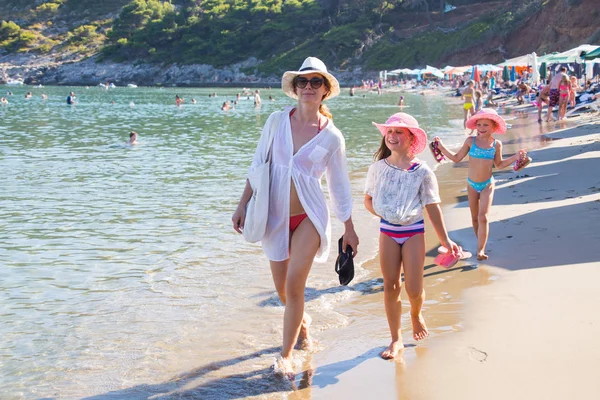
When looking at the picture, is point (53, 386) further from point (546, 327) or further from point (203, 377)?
point (546, 327)

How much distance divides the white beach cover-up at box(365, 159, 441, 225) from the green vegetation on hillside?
80.4 m

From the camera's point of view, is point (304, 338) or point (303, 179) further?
point (304, 338)

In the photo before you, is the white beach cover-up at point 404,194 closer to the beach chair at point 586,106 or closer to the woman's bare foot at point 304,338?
the woman's bare foot at point 304,338

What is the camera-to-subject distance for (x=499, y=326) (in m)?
4.91

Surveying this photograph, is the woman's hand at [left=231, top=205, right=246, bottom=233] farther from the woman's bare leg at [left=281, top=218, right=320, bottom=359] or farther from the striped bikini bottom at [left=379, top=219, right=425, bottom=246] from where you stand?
the striped bikini bottom at [left=379, top=219, right=425, bottom=246]

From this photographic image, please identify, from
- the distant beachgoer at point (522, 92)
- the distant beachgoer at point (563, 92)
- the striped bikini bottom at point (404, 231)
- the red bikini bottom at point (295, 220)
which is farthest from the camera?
the distant beachgoer at point (522, 92)

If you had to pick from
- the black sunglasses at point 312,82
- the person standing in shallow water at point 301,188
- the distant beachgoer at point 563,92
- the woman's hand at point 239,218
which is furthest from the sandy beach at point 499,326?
the distant beachgoer at point 563,92

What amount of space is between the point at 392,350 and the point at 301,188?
1.27m

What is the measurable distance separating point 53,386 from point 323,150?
2.42 metres

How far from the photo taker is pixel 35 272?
7.45 meters

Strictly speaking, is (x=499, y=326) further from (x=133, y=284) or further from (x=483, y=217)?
(x=133, y=284)

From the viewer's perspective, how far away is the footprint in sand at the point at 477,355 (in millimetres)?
4375

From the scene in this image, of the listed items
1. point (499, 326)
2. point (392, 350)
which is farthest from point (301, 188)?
point (499, 326)

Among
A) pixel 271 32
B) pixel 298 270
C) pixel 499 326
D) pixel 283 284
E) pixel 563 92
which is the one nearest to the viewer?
pixel 298 270
